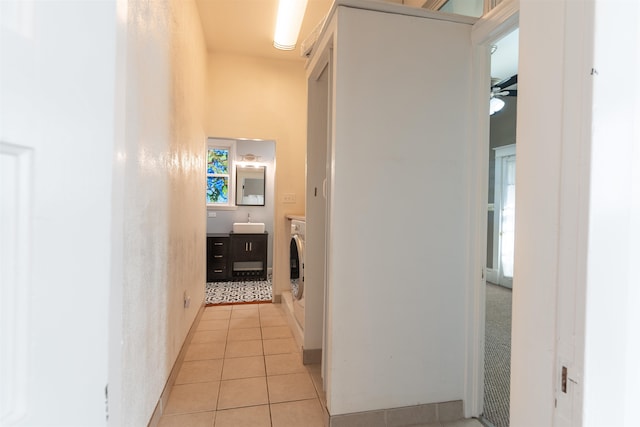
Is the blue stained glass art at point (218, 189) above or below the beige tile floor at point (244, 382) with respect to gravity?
above

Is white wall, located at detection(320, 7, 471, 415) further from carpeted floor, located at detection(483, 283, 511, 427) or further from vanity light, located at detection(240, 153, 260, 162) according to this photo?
vanity light, located at detection(240, 153, 260, 162)

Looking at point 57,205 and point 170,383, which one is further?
point 170,383

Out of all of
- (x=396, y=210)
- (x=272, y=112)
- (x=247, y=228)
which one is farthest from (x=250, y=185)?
(x=396, y=210)

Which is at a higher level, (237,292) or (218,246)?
(218,246)

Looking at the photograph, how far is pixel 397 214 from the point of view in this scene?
1.55 m

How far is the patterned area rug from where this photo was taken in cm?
371

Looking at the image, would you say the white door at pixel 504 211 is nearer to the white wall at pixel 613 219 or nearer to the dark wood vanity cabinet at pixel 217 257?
the dark wood vanity cabinet at pixel 217 257

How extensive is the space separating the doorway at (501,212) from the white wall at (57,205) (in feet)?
7.87

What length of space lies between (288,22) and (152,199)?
6.82 feet

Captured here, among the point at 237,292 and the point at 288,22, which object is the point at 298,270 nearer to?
the point at 237,292

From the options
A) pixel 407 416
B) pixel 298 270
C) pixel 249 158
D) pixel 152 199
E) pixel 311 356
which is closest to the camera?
pixel 152 199

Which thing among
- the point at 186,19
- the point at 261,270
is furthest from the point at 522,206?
the point at 261,270

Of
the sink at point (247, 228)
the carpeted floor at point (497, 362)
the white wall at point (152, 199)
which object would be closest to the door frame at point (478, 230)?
the carpeted floor at point (497, 362)

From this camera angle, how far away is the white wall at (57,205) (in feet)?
1.05
